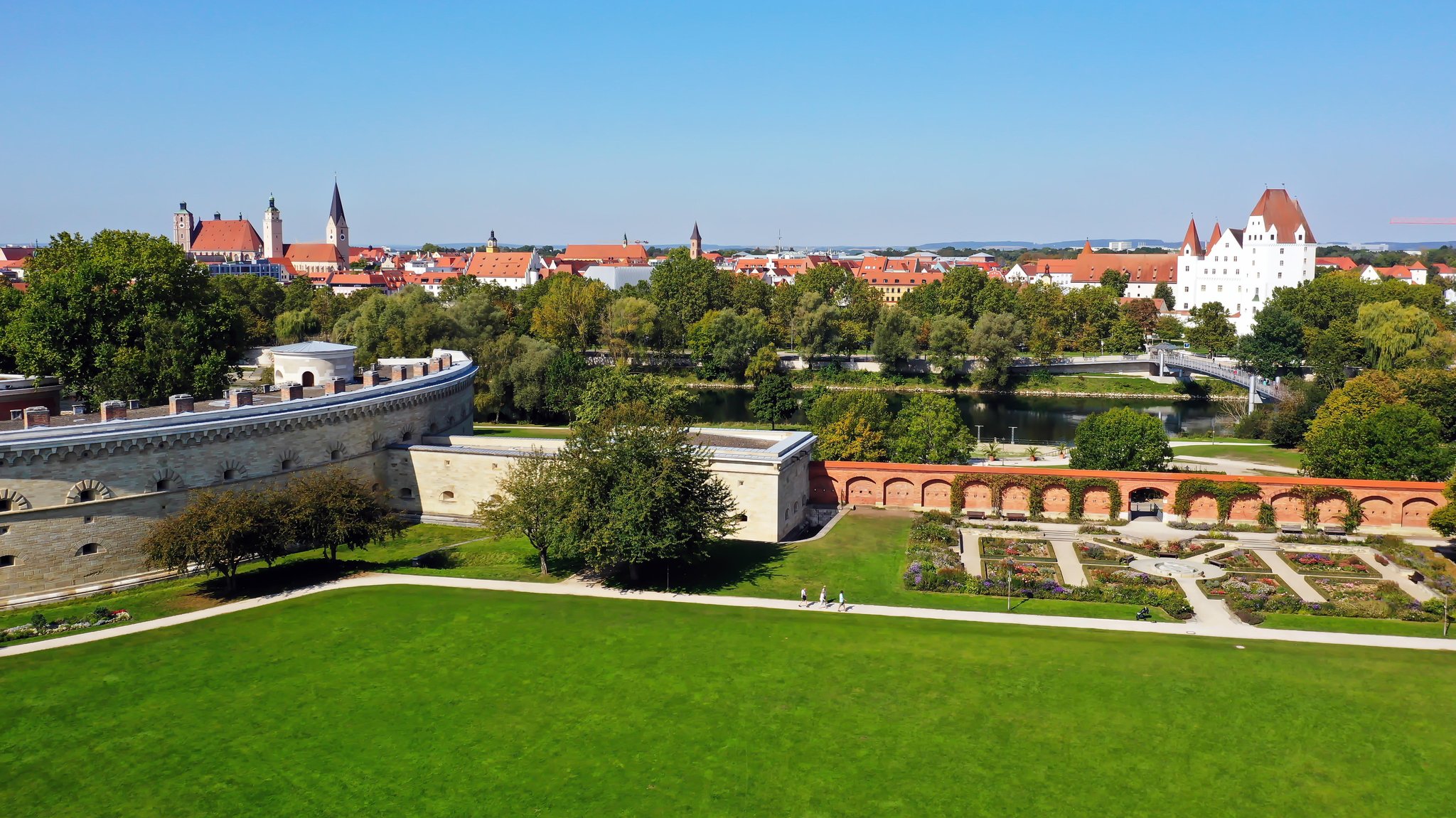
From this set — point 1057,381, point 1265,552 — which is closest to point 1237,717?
point 1265,552

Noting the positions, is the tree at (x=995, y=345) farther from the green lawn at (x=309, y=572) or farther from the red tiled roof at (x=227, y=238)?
the red tiled roof at (x=227, y=238)

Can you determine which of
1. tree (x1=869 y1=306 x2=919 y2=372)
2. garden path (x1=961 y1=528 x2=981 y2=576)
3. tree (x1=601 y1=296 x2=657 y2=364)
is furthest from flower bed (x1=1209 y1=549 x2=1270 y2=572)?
tree (x1=601 y1=296 x2=657 y2=364)

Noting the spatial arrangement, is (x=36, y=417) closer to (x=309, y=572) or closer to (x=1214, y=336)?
(x=309, y=572)

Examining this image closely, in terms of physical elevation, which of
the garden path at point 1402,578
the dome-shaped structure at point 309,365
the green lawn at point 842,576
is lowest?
the garden path at point 1402,578

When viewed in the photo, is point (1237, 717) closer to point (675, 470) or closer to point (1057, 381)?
point (675, 470)

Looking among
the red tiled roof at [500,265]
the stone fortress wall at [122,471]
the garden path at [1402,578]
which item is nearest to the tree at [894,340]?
the garden path at [1402,578]

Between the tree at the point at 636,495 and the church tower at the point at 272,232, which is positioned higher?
the church tower at the point at 272,232
